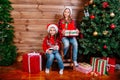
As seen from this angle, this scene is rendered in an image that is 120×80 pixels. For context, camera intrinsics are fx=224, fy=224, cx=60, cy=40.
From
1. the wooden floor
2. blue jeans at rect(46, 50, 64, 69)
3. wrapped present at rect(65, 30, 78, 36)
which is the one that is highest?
wrapped present at rect(65, 30, 78, 36)

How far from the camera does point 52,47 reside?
11.9ft

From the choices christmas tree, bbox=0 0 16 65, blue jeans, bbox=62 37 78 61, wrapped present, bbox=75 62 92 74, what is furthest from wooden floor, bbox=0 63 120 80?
blue jeans, bbox=62 37 78 61

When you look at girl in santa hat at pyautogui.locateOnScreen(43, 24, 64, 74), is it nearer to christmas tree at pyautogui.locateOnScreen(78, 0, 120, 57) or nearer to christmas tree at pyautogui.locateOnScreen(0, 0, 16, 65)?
christmas tree at pyautogui.locateOnScreen(78, 0, 120, 57)

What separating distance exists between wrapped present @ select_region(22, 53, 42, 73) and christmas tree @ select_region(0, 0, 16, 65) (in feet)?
1.17

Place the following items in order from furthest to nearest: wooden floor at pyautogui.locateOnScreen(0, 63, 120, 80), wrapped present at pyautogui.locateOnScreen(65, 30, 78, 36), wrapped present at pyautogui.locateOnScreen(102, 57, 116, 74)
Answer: wrapped present at pyautogui.locateOnScreen(102, 57, 116, 74), wrapped present at pyautogui.locateOnScreen(65, 30, 78, 36), wooden floor at pyautogui.locateOnScreen(0, 63, 120, 80)

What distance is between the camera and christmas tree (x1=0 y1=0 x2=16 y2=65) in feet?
12.0

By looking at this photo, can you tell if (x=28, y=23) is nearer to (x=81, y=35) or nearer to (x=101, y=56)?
(x=81, y=35)

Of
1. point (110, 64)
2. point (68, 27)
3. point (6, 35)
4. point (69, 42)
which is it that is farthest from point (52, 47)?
point (110, 64)

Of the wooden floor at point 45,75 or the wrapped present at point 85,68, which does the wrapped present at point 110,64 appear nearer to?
the wooden floor at point 45,75

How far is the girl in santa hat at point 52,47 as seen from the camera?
11.8 feet

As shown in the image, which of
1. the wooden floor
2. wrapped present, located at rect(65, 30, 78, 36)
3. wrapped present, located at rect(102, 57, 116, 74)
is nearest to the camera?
the wooden floor

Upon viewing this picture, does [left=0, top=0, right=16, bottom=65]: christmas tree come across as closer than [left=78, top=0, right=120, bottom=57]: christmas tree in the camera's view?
No

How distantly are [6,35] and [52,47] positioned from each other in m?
0.80

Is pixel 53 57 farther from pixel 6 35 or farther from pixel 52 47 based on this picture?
pixel 6 35
